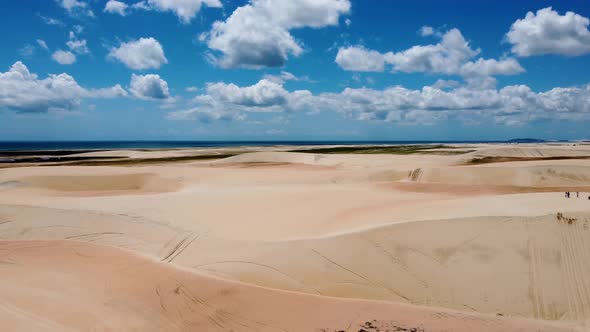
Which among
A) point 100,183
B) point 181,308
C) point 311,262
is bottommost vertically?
point 181,308

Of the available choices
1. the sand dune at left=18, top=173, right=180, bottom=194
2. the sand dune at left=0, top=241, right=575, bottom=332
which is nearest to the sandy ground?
the sand dune at left=0, top=241, right=575, bottom=332

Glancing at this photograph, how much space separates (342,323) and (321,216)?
5.18 metres

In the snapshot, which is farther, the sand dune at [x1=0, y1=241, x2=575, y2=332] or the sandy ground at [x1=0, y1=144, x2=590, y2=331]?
the sandy ground at [x1=0, y1=144, x2=590, y2=331]

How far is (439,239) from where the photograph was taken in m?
8.26

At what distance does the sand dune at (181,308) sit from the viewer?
6277 millimetres

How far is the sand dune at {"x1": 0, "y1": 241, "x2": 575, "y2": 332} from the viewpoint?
247 inches

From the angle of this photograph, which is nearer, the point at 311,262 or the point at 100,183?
the point at 311,262

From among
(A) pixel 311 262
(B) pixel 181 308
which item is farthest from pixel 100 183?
(A) pixel 311 262

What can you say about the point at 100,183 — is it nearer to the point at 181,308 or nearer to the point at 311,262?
the point at 181,308

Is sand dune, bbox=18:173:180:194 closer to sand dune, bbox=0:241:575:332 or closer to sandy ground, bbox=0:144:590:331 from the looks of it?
sandy ground, bbox=0:144:590:331

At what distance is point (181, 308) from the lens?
6840 mm

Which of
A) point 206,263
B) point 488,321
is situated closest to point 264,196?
point 206,263

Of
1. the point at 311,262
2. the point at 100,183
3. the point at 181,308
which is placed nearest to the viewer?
the point at 181,308

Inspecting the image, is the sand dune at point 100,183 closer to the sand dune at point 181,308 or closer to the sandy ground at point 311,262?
the sandy ground at point 311,262
